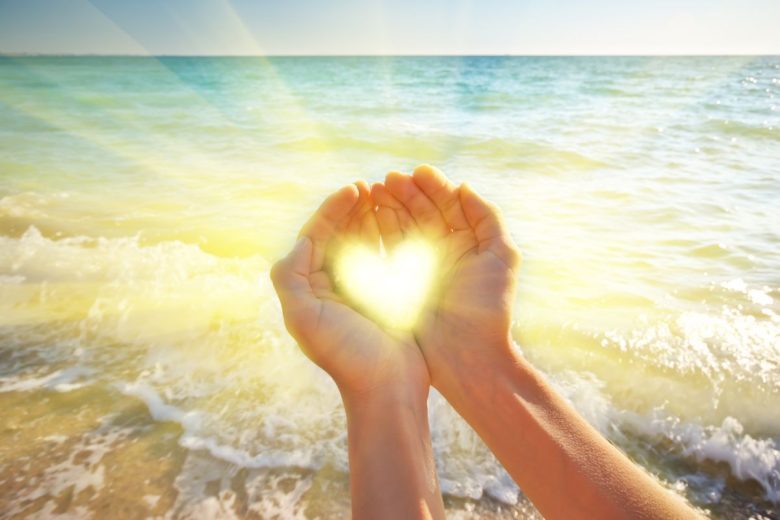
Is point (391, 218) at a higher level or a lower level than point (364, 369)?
higher

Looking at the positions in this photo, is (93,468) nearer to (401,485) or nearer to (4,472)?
(4,472)

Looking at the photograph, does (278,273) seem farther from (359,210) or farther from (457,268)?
(457,268)

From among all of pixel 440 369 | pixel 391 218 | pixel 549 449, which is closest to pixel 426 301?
pixel 440 369

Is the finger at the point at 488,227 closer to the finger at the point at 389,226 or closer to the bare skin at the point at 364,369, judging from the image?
the finger at the point at 389,226

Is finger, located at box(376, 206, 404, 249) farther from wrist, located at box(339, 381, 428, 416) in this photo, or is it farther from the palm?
wrist, located at box(339, 381, 428, 416)

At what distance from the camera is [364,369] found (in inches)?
67.8

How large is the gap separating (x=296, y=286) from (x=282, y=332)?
1.54 meters

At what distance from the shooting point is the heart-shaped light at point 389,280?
6.68 feet

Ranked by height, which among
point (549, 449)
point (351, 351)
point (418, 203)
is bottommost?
point (549, 449)

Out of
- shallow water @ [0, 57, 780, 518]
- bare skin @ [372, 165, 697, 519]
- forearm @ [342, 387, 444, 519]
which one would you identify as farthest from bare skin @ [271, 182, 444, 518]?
shallow water @ [0, 57, 780, 518]

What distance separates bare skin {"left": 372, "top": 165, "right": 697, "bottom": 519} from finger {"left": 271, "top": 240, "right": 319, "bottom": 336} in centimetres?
50

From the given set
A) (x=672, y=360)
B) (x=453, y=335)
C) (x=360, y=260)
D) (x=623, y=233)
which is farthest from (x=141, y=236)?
(x=623, y=233)

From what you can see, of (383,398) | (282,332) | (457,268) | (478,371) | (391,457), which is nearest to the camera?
(391,457)

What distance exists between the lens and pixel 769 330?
308cm
